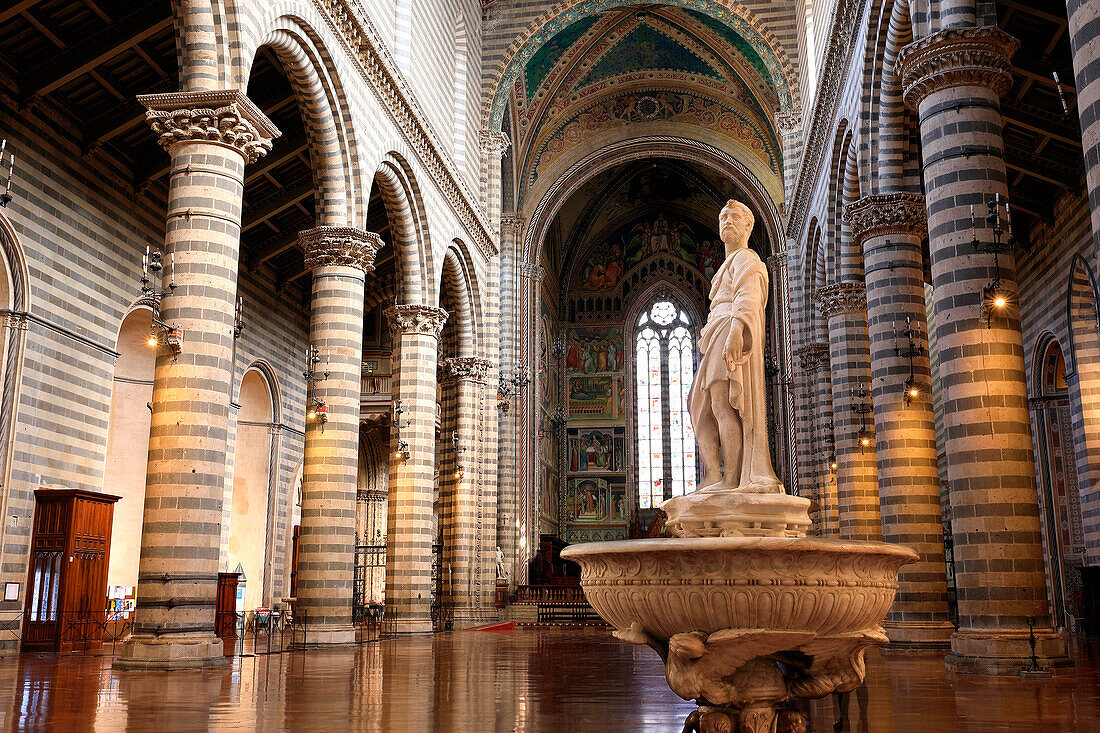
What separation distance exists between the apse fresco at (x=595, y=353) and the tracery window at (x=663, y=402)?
850 mm

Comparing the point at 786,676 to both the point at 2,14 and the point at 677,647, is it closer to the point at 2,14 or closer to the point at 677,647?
the point at 677,647

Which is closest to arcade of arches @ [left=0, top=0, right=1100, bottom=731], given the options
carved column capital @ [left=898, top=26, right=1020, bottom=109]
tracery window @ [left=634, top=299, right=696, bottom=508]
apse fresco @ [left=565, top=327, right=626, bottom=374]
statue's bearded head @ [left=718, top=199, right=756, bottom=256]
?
carved column capital @ [left=898, top=26, right=1020, bottom=109]

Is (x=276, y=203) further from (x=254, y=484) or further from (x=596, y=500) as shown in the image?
(x=596, y=500)

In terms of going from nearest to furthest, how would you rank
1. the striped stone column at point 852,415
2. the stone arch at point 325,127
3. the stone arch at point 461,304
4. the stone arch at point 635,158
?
1. the stone arch at point 325,127
2. the striped stone column at point 852,415
3. the stone arch at point 461,304
4. the stone arch at point 635,158

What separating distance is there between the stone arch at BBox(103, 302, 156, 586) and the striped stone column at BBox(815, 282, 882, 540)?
1310 centimetres

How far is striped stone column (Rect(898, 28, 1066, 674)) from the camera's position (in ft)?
33.4

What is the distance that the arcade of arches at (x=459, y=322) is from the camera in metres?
10.5

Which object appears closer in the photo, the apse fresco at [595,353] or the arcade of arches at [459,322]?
the arcade of arches at [459,322]

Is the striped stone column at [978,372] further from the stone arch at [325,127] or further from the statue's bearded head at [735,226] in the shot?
the stone arch at [325,127]

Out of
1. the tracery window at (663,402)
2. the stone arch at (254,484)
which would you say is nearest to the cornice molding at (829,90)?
the stone arch at (254,484)

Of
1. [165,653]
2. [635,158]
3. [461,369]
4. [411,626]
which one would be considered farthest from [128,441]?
[635,158]

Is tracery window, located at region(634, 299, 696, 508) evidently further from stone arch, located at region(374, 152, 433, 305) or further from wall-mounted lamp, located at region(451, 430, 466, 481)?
stone arch, located at region(374, 152, 433, 305)

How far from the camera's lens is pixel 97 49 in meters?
15.3

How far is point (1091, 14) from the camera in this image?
22.2 ft
